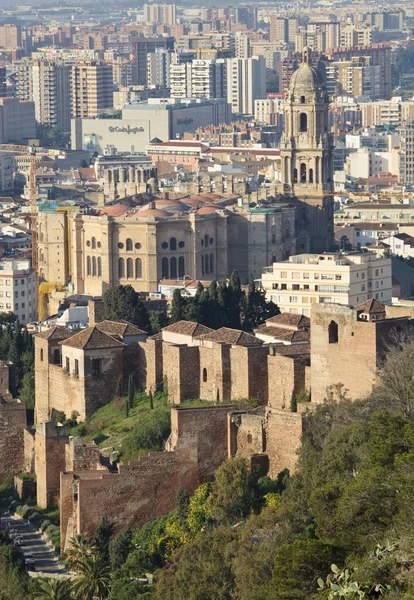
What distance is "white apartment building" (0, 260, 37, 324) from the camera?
3140 inches

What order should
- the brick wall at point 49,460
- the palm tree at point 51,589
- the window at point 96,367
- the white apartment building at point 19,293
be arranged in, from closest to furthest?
the palm tree at point 51,589, the brick wall at point 49,460, the window at point 96,367, the white apartment building at point 19,293

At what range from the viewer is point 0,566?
46688mm

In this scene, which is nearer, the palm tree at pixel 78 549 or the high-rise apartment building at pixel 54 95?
the palm tree at pixel 78 549

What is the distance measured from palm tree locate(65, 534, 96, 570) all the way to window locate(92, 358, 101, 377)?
24.7ft

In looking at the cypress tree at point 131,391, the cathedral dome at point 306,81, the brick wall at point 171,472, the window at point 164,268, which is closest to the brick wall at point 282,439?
the brick wall at point 171,472

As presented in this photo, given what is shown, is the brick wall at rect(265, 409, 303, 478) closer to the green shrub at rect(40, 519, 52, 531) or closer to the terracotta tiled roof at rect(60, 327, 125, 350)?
the green shrub at rect(40, 519, 52, 531)

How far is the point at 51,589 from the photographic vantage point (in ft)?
145

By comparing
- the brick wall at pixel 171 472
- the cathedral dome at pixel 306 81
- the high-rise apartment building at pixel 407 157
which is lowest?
the high-rise apartment building at pixel 407 157

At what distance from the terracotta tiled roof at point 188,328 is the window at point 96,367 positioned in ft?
5.51

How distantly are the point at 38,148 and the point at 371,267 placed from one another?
101 meters

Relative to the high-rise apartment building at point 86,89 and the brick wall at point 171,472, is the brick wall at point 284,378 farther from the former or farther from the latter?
the high-rise apartment building at point 86,89

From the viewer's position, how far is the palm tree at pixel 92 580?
4450cm

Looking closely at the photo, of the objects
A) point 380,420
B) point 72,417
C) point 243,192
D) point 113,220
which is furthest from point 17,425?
point 243,192

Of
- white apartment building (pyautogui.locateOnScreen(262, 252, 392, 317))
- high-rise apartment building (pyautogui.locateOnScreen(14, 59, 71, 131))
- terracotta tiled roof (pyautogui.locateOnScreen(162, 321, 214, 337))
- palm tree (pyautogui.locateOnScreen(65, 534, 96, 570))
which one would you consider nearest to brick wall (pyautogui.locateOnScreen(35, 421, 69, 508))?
palm tree (pyautogui.locateOnScreen(65, 534, 96, 570))
